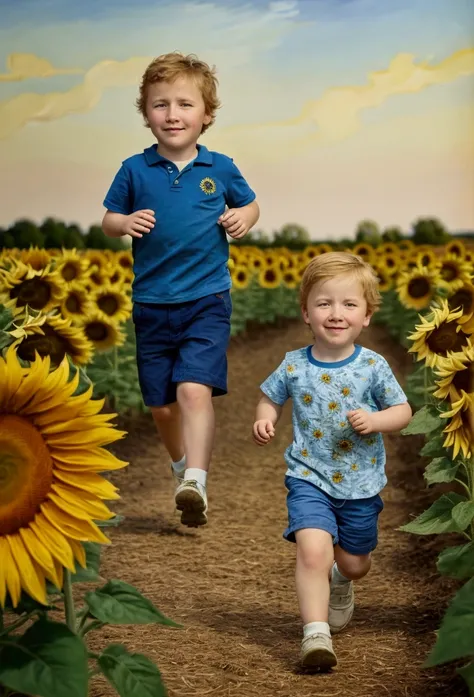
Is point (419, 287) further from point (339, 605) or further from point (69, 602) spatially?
point (69, 602)

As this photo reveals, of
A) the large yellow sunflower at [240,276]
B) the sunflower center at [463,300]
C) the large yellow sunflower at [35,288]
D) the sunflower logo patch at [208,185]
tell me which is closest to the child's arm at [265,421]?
the sunflower logo patch at [208,185]

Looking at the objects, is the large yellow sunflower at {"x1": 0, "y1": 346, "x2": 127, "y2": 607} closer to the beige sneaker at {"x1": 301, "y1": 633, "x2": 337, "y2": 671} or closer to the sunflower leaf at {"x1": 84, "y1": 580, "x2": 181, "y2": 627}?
the sunflower leaf at {"x1": 84, "y1": 580, "x2": 181, "y2": 627}

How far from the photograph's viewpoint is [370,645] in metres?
3.15

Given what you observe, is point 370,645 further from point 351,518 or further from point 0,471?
point 0,471

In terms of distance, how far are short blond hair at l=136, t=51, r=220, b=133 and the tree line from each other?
2348mm

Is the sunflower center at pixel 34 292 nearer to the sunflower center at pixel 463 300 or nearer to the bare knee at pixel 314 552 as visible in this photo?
the sunflower center at pixel 463 300

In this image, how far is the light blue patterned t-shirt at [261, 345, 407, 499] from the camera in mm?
3068

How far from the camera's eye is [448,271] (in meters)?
8.16

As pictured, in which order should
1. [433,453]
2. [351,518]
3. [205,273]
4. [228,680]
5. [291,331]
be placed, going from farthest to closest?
[291,331] → [205,273] → [433,453] → [351,518] → [228,680]

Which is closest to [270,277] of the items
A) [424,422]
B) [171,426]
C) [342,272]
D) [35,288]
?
[35,288]

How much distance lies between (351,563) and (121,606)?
1.01m

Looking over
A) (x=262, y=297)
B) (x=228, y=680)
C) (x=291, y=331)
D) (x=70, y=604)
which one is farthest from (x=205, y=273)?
(x=262, y=297)

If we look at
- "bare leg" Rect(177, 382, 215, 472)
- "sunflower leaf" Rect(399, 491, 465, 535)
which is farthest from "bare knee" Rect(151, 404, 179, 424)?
"sunflower leaf" Rect(399, 491, 465, 535)

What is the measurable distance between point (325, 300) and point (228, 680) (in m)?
1.00
